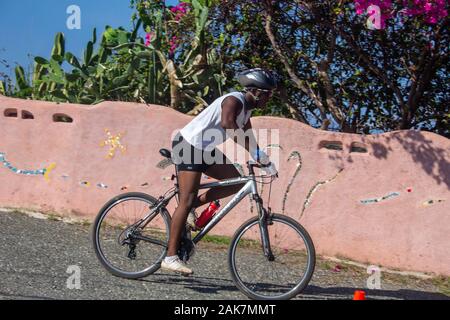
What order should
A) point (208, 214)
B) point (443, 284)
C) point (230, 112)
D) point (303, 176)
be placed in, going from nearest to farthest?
1. point (230, 112)
2. point (208, 214)
3. point (443, 284)
4. point (303, 176)

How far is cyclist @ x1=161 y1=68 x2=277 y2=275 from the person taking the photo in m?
5.76

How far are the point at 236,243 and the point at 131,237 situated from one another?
3.05ft

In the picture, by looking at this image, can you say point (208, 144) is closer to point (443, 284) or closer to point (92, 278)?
point (92, 278)

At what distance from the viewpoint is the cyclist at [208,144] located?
18.9ft

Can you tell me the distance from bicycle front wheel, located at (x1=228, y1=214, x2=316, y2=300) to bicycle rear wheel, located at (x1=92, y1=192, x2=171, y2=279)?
25.4 inches

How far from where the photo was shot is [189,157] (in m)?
5.84

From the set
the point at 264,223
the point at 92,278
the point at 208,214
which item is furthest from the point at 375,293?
the point at 92,278

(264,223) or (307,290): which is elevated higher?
(264,223)

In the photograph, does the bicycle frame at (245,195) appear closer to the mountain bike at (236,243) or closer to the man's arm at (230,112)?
the mountain bike at (236,243)

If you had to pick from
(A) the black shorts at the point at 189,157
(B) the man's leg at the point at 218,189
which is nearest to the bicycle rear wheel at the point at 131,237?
(B) the man's leg at the point at 218,189

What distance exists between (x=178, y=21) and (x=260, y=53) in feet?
3.71

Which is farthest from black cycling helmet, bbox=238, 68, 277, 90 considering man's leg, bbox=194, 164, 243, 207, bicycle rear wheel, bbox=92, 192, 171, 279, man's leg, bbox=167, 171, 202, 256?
bicycle rear wheel, bbox=92, 192, 171, 279

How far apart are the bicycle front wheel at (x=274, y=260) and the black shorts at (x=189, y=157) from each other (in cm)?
55

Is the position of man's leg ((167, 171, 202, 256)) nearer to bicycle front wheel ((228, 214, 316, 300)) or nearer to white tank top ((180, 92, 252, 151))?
white tank top ((180, 92, 252, 151))
